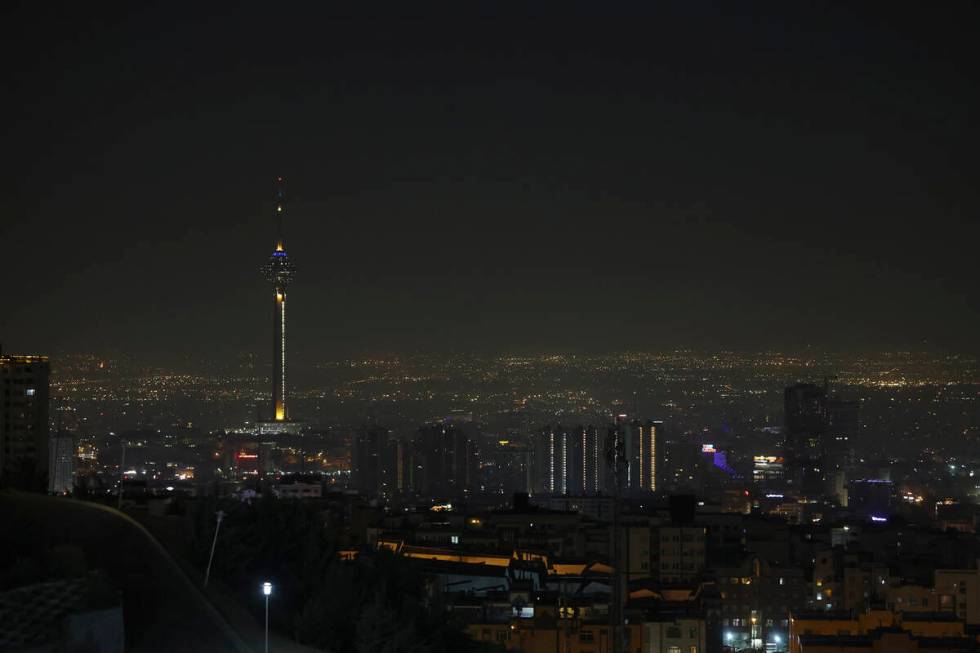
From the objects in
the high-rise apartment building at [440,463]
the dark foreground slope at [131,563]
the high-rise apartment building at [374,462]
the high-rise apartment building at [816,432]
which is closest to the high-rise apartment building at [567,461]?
the high-rise apartment building at [440,463]

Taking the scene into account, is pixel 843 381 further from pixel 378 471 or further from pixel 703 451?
pixel 378 471

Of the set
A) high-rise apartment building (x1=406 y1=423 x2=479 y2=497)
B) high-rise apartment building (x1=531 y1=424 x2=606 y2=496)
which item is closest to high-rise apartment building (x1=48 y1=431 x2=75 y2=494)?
high-rise apartment building (x1=531 y1=424 x2=606 y2=496)

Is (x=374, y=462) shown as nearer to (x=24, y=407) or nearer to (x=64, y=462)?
(x=64, y=462)

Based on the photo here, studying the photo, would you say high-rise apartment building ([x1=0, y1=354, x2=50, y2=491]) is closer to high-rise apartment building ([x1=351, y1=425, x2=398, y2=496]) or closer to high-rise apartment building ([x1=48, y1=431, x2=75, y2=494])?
high-rise apartment building ([x1=48, y1=431, x2=75, y2=494])

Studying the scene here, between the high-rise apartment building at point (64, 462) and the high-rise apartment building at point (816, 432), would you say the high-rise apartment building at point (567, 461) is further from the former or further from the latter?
the high-rise apartment building at point (64, 462)

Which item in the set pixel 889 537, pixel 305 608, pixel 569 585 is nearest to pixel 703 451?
pixel 889 537

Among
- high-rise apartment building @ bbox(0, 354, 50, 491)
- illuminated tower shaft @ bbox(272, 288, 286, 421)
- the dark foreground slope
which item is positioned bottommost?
the dark foreground slope

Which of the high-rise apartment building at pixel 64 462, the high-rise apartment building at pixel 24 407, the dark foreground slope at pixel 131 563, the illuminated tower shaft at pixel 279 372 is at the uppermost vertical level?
the illuminated tower shaft at pixel 279 372

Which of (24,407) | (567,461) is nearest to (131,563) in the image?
(24,407)
